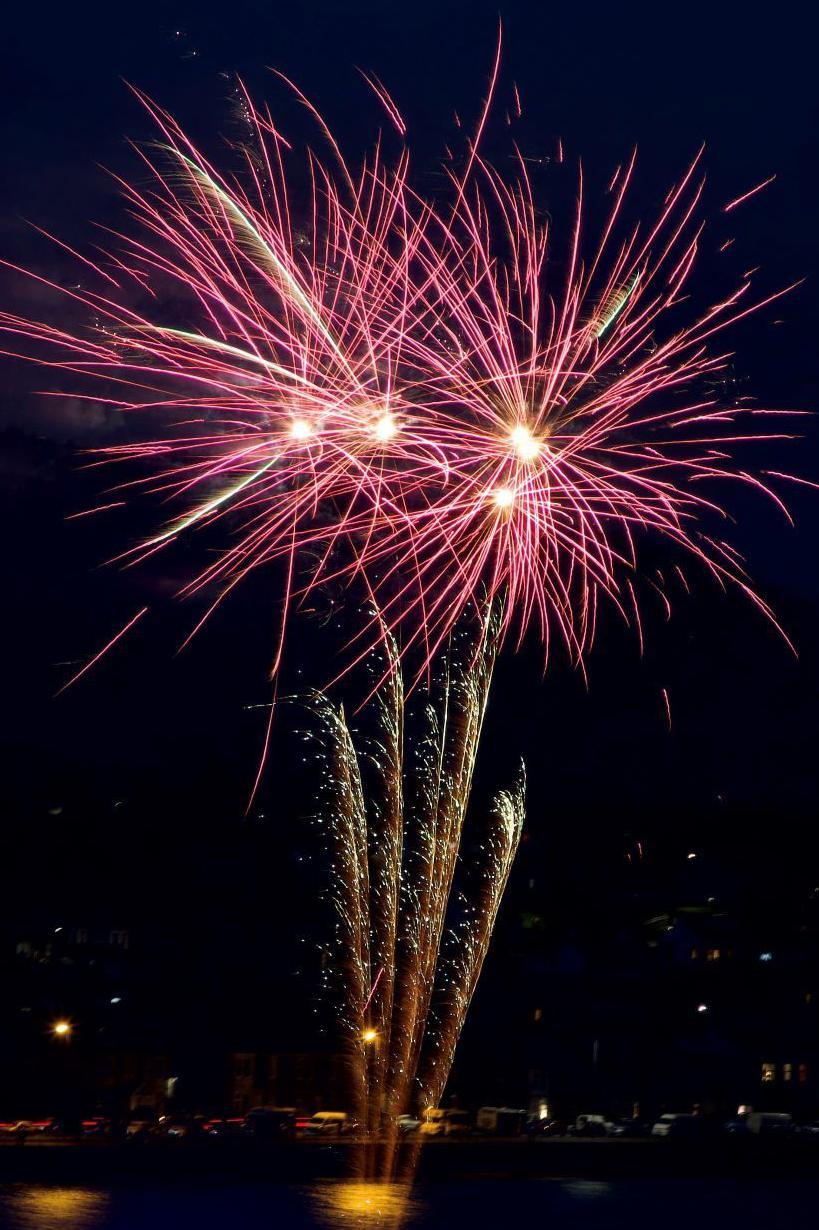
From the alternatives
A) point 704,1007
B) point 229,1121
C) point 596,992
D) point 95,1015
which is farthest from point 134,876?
point 704,1007

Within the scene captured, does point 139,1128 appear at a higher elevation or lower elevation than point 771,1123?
lower

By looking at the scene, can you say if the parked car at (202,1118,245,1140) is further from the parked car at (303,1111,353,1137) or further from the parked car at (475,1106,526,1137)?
the parked car at (475,1106,526,1137)

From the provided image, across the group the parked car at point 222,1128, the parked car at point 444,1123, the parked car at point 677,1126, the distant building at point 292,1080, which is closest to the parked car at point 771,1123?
the parked car at point 677,1126

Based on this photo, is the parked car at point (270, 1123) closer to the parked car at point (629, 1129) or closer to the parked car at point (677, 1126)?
the parked car at point (629, 1129)

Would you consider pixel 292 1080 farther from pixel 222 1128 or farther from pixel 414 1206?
pixel 414 1206

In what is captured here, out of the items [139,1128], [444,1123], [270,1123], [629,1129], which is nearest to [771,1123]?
[629,1129]

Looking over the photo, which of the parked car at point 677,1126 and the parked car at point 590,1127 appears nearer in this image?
the parked car at point 677,1126

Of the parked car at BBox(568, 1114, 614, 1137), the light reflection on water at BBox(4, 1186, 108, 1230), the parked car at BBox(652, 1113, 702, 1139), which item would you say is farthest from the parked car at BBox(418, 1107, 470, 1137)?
the light reflection on water at BBox(4, 1186, 108, 1230)
